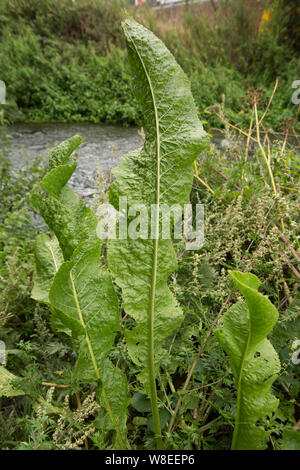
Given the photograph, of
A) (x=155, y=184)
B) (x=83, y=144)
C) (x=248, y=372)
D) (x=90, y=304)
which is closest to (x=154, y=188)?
(x=155, y=184)

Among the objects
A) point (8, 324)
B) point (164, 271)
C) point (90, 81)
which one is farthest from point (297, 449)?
point (90, 81)

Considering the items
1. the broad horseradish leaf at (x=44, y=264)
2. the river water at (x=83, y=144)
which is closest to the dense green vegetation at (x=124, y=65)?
the river water at (x=83, y=144)

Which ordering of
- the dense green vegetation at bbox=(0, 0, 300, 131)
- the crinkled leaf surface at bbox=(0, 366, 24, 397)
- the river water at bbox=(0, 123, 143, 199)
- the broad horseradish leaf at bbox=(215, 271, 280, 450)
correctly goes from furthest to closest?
the dense green vegetation at bbox=(0, 0, 300, 131)
the river water at bbox=(0, 123, 143, 199)
the crinkled leaf surface at bbox=(0, 366, 24, 397)
the broad horseradish leaf at bbox=(215, 271, 280, 450)

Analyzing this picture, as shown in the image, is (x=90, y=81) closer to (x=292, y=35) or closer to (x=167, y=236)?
(x=292, y=35)

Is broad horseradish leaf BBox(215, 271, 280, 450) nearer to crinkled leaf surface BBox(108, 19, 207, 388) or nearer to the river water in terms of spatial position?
crinkled leaf surface BBox(108, 19, 207, 388)

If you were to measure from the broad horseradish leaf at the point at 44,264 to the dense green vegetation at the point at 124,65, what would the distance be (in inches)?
193

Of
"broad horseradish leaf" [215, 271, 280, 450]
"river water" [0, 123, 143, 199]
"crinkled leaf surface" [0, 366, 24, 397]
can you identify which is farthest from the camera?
"river water" [0, 123, 143, 199]

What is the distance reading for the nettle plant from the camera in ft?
2.45

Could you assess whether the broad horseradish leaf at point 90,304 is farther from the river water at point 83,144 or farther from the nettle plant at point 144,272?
the river water at point 83,144

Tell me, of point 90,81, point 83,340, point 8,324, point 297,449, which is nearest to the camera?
point 297,449

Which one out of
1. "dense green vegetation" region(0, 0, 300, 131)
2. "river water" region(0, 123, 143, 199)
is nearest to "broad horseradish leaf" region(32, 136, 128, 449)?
"river water" region(0, 123, 143, 199)

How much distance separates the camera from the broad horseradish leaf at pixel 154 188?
78cm

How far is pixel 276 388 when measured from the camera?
3.13ft
